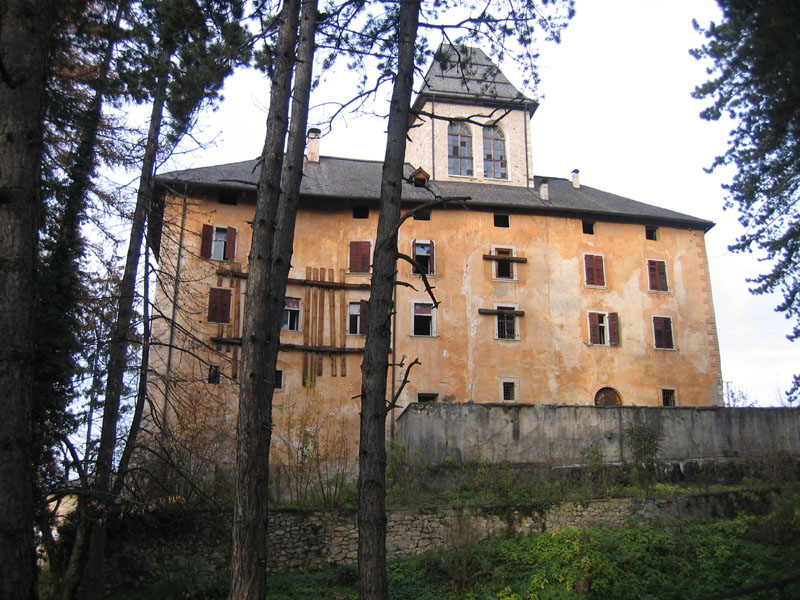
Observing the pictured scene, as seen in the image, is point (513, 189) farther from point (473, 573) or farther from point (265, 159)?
point (265, 159)

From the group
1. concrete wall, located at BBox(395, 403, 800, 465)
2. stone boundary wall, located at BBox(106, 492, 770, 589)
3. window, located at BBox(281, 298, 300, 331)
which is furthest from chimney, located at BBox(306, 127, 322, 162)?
stone boundary wall, located at BBox(106, 492, 770, 589)

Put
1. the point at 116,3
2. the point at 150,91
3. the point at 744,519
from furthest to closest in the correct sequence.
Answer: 1. the point at 744,519
2. the point at 150,91
3. the point at 116,3

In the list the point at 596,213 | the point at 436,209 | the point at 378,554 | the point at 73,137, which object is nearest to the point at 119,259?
the point at 73,137

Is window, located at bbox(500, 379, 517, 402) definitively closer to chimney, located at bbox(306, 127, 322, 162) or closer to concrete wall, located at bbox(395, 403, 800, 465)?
concrete wall, located at bbox(395, 403, 800, 465)

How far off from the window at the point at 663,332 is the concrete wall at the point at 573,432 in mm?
7915

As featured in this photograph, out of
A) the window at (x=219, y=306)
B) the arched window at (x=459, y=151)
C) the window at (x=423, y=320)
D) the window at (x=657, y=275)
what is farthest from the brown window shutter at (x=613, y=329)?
the window at (x=219, y=306)

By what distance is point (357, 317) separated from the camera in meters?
28.5

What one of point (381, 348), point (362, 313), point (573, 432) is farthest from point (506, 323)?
point (381, 348)

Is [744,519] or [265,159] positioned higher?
[265,159]

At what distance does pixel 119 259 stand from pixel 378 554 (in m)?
9.24

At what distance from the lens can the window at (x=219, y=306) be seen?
2677 cm

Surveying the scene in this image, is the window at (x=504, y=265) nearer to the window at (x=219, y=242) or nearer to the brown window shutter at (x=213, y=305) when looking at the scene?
the window at (x=219, y=242)

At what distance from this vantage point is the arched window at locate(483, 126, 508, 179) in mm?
35000

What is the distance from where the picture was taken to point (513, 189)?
3391 cm
